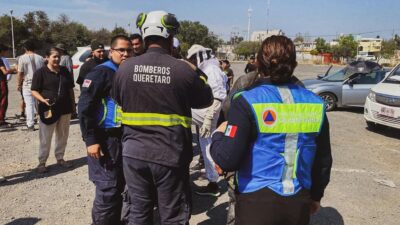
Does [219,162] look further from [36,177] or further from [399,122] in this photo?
[399,122]

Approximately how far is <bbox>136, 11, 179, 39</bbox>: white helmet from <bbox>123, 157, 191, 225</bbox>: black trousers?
943 millimetres

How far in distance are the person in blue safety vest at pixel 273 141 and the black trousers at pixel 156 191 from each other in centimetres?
70

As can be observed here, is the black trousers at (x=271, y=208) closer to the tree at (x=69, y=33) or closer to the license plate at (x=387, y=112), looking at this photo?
the license plate at (x=387, y=112)

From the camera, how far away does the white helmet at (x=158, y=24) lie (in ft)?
8.45

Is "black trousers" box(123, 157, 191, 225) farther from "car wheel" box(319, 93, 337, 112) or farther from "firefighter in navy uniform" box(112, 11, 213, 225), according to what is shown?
"car wheel" box(319, 93, 337, 112)

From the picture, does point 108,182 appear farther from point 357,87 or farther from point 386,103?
point 357,87

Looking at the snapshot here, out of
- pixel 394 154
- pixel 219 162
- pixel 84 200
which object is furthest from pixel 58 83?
pixel 394 154

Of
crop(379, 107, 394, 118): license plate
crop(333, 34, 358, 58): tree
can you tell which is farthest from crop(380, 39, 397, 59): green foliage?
crop(379, 107, 394, 118): license plate

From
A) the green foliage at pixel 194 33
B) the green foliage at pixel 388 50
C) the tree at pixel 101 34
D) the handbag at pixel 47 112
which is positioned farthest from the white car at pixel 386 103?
the green foliage at pixel 194 33

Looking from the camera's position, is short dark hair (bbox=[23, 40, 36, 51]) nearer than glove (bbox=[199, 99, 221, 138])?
No

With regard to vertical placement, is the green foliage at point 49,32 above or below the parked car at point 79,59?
above

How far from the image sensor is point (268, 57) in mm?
1971

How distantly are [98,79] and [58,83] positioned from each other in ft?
8.48

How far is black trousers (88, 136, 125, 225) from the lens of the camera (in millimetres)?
3270
